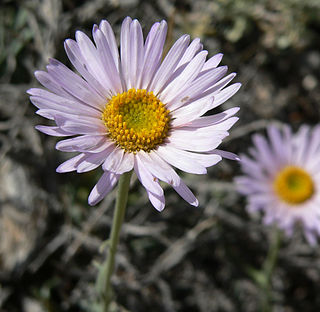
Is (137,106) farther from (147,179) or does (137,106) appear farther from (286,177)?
(286,177)

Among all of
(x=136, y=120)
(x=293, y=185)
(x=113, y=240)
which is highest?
(x=293, y=185)

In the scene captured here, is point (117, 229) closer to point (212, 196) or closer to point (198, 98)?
point (198, 98)

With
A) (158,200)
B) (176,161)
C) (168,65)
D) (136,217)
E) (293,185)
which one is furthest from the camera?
(293,185)

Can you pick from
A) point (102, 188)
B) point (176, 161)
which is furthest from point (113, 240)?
point (176, 161)

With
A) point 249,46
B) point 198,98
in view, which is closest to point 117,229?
point 198,98

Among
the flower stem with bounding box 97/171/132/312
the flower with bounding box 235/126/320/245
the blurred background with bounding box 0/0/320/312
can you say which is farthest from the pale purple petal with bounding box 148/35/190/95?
the flower with bounding box 235/126/320/245

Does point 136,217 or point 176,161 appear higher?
point 176,161
